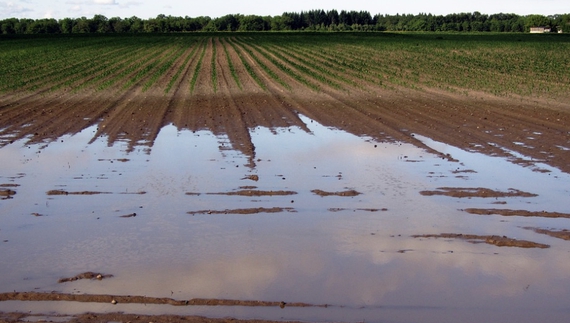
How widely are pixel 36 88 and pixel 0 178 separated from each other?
1881 centimetres

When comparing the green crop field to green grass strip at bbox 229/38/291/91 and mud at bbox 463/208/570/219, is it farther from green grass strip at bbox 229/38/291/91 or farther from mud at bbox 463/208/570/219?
mud at bbox 463/208/570/219

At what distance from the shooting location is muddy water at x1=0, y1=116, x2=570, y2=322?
7035 mm

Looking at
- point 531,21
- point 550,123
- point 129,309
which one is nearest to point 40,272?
point 129,309

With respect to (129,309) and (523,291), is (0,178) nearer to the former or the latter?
(129,309)

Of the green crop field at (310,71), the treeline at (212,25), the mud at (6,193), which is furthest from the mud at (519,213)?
the treeline at (212,25)

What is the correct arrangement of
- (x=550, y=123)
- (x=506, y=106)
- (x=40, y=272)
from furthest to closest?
(x=506, y=106) → (x=550, y=123) → (x=40, y=272)

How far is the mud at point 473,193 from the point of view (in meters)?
11.0

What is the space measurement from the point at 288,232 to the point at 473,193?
138 inches

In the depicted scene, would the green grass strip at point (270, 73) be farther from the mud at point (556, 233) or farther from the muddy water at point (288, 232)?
the mud at point (556, 233)

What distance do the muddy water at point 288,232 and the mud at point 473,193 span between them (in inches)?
6.1

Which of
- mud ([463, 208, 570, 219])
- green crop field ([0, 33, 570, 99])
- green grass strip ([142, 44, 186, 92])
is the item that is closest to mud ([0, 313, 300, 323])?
mud ([463, 208, 570, 219])

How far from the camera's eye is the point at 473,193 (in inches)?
440

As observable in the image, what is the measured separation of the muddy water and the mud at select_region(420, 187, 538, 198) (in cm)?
15

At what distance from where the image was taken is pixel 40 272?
25.6 feet
